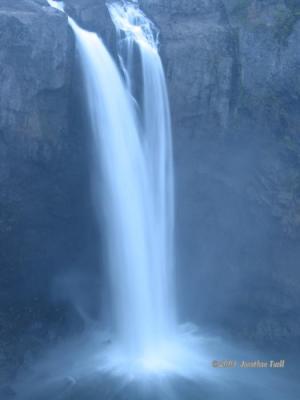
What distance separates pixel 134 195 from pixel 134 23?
5826 mm

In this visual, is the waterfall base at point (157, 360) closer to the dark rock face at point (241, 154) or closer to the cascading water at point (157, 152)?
the cascading water at point (157, 152)

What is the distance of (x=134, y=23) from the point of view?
57.4ft

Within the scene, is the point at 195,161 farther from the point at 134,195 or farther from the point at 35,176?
the point at 35,176

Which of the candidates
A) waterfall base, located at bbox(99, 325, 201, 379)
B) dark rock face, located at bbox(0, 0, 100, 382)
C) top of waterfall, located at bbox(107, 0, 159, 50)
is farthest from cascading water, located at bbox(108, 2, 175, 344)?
dark rock face, located at bbox(0, 0, 100, 382)

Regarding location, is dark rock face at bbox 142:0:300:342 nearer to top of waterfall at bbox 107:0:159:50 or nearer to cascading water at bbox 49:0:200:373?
top of waterfall at bbox 107:0:159:50

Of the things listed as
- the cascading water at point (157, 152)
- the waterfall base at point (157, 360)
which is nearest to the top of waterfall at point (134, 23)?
the cascading water at point (157, 152)

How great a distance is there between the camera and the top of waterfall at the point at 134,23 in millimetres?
16750

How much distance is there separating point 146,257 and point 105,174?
2.79 metres

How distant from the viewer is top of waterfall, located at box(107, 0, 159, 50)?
16.8 metres

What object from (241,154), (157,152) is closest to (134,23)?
(157,152)

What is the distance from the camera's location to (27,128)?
1417 centimetres

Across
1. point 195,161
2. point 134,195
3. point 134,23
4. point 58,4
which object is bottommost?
point 134,195

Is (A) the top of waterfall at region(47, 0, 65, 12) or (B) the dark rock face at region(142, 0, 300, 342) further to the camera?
(B) the dark rock face at region(142, 0, 300, 342)

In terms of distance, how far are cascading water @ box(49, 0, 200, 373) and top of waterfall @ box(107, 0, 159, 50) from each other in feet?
0.22
